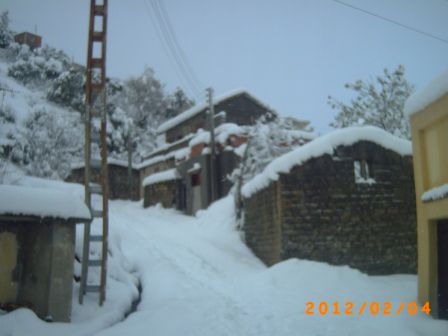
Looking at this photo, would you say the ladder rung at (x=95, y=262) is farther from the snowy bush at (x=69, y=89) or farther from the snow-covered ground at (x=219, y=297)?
the snowy bush at (x=69, y=89)

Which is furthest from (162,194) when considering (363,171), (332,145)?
(363,171)

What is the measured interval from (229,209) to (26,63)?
8636 mm

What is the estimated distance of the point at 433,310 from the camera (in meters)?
5.73

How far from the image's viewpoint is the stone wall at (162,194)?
24.4 meters

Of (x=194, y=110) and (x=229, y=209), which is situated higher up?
(x=194, y=110)

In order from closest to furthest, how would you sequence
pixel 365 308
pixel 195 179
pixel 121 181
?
pixel 365 308 → pixel 195 179 → pixel 121 181

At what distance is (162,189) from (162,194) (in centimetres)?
31

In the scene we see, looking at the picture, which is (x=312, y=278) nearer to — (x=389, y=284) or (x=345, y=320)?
(x=389, y=284)

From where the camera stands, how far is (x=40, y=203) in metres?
4.96

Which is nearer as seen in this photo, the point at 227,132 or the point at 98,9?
the point at 98,9

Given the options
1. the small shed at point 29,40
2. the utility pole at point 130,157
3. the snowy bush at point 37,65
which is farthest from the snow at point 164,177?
the small shed at point 29,40

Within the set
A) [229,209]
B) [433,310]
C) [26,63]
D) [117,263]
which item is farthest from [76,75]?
[433,310]

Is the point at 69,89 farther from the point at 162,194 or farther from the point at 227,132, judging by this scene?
the point at 162,194

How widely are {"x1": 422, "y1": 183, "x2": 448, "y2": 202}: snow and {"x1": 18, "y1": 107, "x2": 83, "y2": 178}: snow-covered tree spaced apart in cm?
1066
